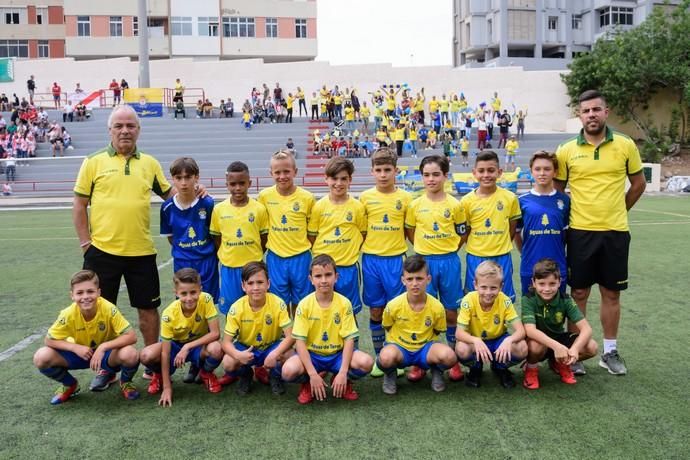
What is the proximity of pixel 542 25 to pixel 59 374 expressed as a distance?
53.7 m

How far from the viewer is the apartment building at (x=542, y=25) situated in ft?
167

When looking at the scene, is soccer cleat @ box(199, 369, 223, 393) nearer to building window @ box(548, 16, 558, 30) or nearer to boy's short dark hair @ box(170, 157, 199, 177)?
boy's short dark hair @ box(170, 157, 199, 177)

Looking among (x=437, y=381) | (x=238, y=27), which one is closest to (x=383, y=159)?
(x=437, y=381)

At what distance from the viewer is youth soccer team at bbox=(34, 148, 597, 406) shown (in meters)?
4.43

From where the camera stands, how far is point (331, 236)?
5176 mm

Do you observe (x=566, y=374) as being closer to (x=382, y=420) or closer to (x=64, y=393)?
(x=382, y=420)

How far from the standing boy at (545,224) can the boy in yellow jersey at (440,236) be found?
51cm

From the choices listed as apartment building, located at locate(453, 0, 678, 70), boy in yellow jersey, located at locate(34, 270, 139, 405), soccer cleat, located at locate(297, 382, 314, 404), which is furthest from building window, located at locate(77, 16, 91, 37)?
soccer cleat, located at locate(297, 382, 314, 404)

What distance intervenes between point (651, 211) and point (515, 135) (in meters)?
16.7

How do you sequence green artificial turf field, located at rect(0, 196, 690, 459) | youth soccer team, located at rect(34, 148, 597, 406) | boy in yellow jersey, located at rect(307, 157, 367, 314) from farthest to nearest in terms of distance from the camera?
boy in yellow jersey, located at rect(307, 157, 367, 314)
youth soccer team, located at rect(34, 148, 597, 406)
green artificial turf field, located at rect(0, 196, 690, 459)

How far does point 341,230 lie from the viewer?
17.0 ft

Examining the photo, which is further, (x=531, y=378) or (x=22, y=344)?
(x=22, y=344)

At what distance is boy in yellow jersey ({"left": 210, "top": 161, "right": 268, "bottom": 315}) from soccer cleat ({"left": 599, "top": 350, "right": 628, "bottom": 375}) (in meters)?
2.75

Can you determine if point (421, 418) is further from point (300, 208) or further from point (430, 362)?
point (300, 208)
